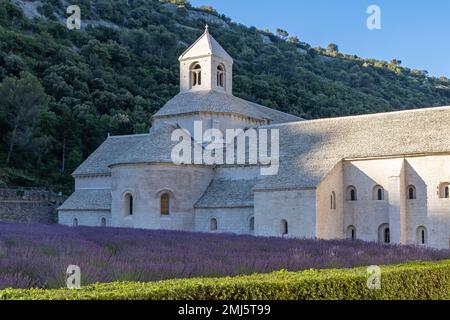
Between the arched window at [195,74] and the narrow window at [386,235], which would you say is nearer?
the narrow window at [386,235]

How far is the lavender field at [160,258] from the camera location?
1257 cm

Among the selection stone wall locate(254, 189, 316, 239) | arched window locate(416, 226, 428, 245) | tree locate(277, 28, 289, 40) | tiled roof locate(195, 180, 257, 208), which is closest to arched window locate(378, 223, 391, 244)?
arched window locate(416, 226, 428, 245)

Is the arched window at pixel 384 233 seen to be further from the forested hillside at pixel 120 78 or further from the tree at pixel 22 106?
the tree at pixel 22 106

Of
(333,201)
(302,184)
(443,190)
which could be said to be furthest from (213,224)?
(443,190)

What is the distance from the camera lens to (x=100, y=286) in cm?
939

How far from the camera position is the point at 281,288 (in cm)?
1023

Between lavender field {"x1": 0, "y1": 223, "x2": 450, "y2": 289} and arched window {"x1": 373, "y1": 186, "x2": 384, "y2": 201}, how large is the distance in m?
9.69

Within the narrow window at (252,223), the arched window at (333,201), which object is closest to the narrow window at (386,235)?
the arched window at (333,201)

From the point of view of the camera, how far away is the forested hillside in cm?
5734

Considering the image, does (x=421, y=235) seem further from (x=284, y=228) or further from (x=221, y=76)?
(x=221, y=76)

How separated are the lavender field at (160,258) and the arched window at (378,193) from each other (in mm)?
9688

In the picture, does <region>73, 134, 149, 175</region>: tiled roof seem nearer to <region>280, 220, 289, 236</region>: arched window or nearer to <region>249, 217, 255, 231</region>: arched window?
<region>249, 217, 255, 231</region>: arched window
